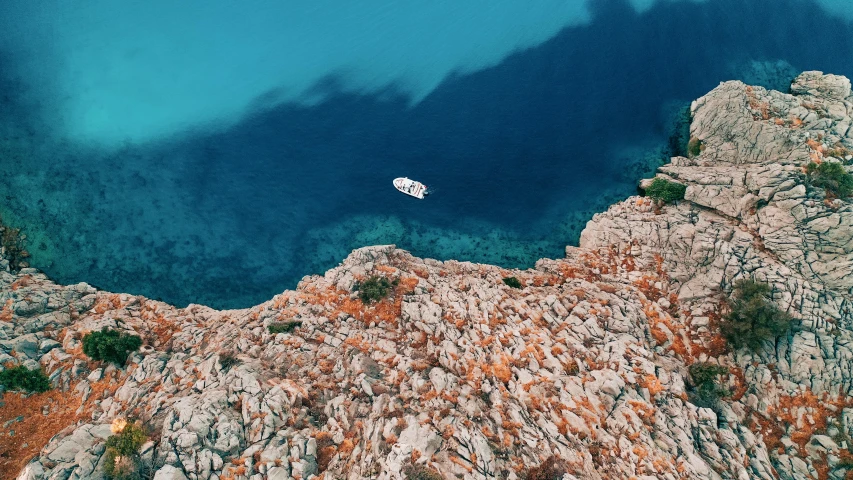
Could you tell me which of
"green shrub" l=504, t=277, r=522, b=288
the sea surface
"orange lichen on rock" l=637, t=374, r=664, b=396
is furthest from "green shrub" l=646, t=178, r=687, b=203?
"orange lichen on rock" l=637, t=374, r=664, b=396

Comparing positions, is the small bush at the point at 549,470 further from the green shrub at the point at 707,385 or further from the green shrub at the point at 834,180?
Answer: the green shrub at the point at 834,180

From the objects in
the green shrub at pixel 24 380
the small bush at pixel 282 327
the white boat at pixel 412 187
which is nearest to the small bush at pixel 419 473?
the small bush at pixel 282 327

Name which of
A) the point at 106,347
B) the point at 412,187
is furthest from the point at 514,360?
the point at 106,347

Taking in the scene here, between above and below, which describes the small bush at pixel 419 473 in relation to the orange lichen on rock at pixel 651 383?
below

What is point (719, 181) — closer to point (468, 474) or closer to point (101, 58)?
point (468, 474)

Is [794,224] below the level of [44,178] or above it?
above

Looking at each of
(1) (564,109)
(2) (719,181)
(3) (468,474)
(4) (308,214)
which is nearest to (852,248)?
(2) (719,181)
